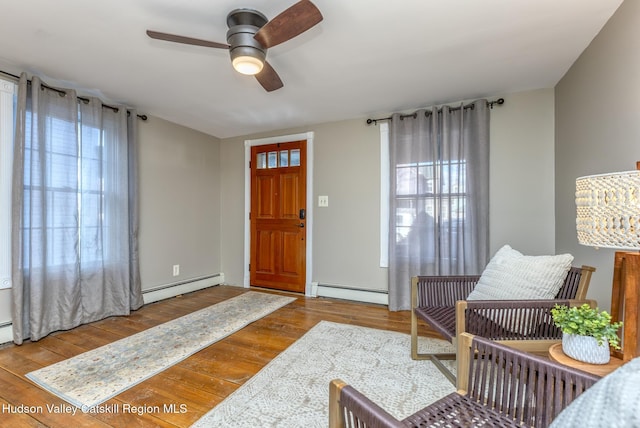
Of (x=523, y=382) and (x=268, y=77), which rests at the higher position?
(x=268, y=77)

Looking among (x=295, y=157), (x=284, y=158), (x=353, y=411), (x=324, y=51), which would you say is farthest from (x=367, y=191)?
(x=353, y=411)

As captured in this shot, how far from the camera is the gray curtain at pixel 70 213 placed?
239cm

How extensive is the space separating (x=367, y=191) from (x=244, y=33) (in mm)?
2246

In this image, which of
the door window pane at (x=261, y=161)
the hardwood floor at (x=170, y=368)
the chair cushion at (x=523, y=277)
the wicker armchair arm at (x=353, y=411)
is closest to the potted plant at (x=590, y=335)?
the chair cushion at (x=523, y=277)

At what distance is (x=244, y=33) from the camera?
172 centimetres

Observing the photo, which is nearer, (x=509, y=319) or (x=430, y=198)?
(x=509, y=319)

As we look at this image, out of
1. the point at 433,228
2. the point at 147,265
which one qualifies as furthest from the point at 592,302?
the point at 147,265

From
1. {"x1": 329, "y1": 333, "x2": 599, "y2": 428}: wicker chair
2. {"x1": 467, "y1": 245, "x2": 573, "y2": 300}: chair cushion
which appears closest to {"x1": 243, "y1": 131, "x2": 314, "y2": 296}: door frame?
{"x1": 467, "y1": 245, "x2": 573, "y2": 300}: chair cushion

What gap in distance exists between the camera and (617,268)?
45.7 inches

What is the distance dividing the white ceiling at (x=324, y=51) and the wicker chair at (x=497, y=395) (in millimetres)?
1831

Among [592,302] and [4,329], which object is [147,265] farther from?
[592,302]

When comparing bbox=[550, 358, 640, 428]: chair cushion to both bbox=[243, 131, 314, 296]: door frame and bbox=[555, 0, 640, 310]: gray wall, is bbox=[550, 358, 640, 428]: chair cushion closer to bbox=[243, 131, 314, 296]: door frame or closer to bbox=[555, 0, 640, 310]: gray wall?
bbox=[555, 0, 640, 310]: gray wall

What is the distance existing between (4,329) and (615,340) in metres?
3.93

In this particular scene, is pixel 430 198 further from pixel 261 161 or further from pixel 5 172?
pixel 5 172
